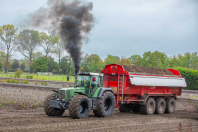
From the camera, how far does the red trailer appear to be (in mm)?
13430

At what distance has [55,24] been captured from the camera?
15477 mm

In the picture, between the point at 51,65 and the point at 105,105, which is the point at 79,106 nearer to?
the point at 105,105

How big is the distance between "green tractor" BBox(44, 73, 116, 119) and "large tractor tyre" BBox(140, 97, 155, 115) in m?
2.91

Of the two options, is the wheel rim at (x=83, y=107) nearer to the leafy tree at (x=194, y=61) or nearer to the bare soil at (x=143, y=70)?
the bare soil at (x=143, y=70)

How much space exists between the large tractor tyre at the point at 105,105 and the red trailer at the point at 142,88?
932 millimetres

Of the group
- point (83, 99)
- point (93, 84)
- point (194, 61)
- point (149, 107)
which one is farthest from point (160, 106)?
point (194, 61)

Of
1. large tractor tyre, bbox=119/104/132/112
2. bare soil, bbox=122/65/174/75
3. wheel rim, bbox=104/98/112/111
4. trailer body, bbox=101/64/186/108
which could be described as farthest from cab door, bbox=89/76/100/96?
large tractor tyre, bbox=119/104/132/112

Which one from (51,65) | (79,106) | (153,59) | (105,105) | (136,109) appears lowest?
(136,109)

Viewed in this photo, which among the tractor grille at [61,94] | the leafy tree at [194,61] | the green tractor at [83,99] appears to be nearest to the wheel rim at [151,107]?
the green tractor at [83,99]

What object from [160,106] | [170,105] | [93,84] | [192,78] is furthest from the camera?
[192,78]

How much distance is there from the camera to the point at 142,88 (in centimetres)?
1425

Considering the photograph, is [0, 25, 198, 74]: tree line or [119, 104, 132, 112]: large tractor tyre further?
[0, 25, 198, 74]: tree line

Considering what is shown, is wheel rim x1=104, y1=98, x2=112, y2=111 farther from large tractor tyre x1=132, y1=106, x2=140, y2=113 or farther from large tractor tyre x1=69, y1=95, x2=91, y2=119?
large tractor tyre x1=132, y1=106, x2=140, y2=113

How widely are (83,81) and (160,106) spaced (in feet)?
22.6
